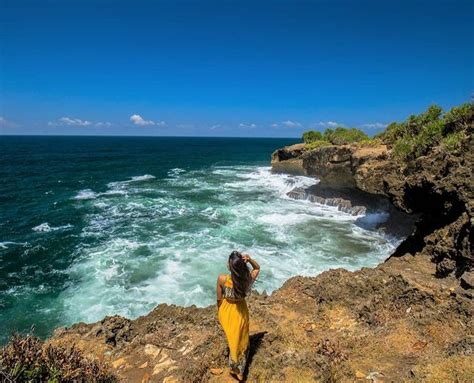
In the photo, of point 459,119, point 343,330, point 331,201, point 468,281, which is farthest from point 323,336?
point 331,201

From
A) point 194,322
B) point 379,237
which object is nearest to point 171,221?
point 379,237

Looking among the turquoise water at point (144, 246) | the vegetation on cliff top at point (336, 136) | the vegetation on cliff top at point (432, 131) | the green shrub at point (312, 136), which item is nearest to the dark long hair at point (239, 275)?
the turquoise water at point (144, 246)

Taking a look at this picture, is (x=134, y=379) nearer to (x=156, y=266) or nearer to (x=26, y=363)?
(x=26, y=363)

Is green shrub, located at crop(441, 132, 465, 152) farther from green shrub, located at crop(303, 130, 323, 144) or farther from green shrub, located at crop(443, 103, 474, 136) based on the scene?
green shrub, located at crop(303, 130, 323, 144)

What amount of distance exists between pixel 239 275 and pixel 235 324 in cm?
86

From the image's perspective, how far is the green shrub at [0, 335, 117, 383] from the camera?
14.8 ft

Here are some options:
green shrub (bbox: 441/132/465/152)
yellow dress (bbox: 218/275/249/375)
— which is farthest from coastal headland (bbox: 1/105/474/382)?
green shrub (bbox: 441/132/465/152)

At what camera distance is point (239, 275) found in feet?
16.8

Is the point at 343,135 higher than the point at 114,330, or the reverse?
the point at 343,135

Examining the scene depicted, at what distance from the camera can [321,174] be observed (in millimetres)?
33125

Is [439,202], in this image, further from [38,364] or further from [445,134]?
[38,364]

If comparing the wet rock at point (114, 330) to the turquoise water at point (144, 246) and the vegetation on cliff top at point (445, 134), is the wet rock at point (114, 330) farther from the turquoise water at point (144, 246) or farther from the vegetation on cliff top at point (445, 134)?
the vegetation on cliff top at point (445, 134)

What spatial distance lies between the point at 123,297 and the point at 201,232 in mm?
8659

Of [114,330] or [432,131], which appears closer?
[114,330]
